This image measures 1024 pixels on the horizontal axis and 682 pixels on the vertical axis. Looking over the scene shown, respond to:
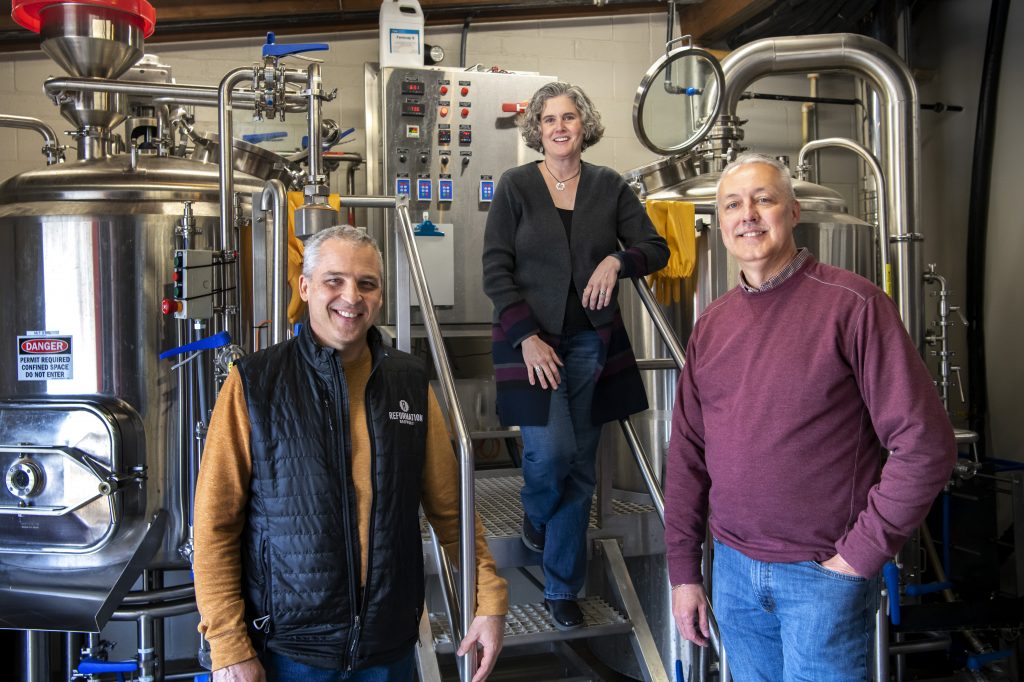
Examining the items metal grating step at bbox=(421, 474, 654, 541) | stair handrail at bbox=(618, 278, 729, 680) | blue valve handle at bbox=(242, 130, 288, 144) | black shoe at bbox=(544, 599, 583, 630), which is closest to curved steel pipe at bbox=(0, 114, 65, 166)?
blue valve handle at bbox=(242, 130, 288, 144)

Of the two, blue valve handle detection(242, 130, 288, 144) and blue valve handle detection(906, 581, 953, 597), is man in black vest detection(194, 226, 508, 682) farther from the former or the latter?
blue valve handle detection(242, 130, 288, 144)

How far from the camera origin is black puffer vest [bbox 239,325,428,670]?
154 centimetres

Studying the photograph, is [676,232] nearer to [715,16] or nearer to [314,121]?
[314,121]

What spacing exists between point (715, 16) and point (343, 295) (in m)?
4.74

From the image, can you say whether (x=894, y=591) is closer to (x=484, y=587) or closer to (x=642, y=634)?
(x=642, y=634)

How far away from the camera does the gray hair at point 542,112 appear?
8.38ft

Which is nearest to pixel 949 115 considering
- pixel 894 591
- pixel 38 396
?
pixel 894 591

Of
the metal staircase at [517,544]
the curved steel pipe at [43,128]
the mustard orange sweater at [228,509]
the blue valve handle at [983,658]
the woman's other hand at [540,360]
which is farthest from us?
the blue valve handle at [983,658]

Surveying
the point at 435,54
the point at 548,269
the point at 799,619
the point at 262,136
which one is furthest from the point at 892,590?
the point at 262,136

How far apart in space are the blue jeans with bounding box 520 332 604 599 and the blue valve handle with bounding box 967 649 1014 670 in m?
2.42

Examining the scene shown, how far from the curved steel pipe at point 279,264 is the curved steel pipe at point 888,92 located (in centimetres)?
232

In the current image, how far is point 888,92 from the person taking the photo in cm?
432

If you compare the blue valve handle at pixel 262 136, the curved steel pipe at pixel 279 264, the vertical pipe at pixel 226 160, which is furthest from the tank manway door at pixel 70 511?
the blue valve handle at pixel 262 136

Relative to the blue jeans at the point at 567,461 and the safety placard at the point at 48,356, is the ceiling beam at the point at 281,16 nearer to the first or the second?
the safety placard at the point at 48,356
